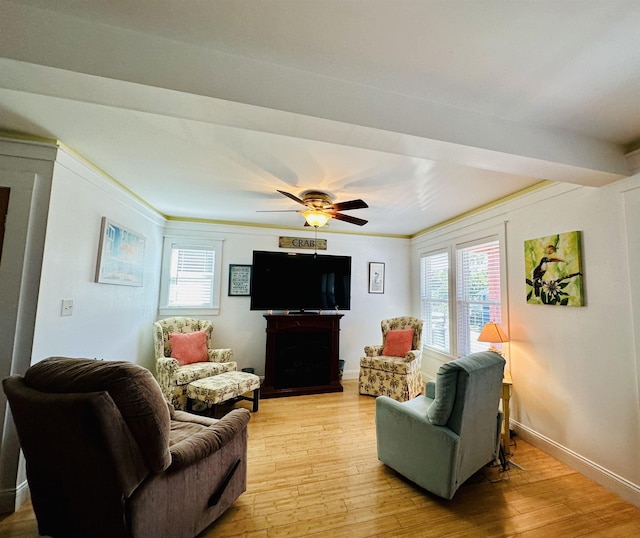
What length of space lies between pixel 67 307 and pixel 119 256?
0.84 m

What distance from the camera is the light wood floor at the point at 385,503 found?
1680 millimetres

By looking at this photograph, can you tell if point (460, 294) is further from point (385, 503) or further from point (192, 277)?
point (192, 277)

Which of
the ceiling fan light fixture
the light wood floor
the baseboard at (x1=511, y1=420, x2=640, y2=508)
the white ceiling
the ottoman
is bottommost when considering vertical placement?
the light wood floor

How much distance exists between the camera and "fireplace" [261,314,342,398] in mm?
3963

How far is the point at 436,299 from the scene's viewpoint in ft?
14.4

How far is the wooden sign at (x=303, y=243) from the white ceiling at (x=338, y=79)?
2434 millimetres

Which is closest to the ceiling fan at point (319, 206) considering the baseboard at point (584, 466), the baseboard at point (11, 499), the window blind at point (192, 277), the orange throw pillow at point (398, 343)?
the orange throw pillow at point (398, 343)

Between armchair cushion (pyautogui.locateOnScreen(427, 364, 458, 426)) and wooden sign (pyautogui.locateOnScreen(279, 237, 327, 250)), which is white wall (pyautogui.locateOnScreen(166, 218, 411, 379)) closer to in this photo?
wooden sign (pyautogui.locateOnScreen(279, 237, 327, 250))

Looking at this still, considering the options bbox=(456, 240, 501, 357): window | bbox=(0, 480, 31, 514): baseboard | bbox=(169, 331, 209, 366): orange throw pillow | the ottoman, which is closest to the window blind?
bbox=(169, 331, 209, 366): orange throw pillow

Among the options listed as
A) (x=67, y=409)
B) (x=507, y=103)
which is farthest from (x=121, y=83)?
(x=507, y=103)

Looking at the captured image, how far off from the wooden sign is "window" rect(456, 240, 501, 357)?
2.06m

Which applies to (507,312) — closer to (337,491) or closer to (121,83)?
(337,491)

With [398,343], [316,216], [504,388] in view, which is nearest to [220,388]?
[316,216]

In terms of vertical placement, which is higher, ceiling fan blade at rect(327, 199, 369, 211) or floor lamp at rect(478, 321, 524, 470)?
ceiling fan blade at rect(327, 199, 369, 211)
